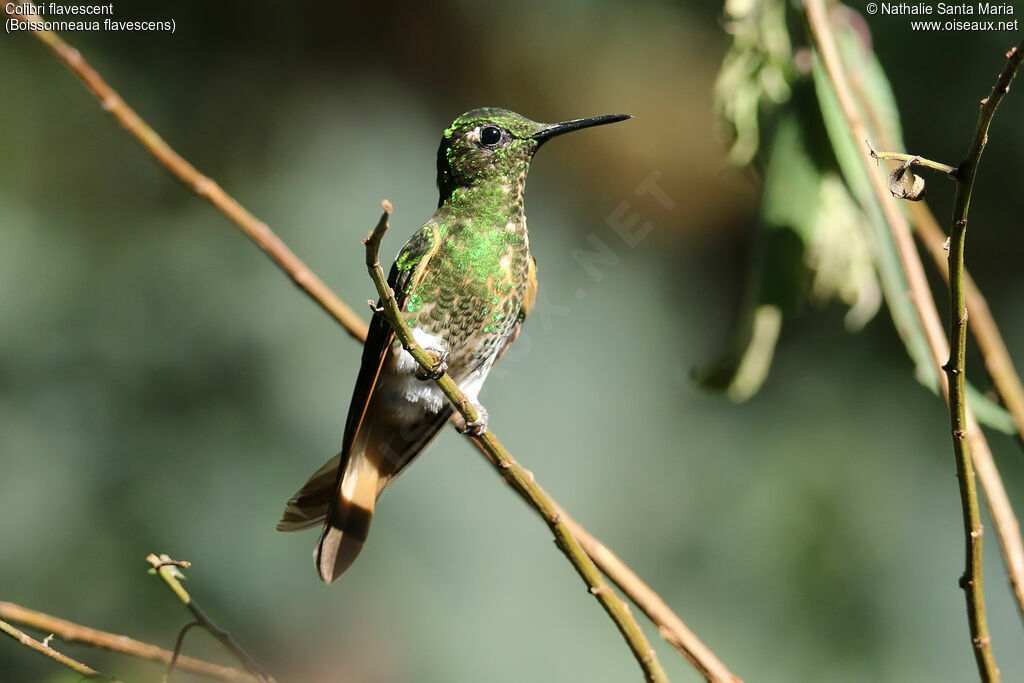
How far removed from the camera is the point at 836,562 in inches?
105

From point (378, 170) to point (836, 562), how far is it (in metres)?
1.72

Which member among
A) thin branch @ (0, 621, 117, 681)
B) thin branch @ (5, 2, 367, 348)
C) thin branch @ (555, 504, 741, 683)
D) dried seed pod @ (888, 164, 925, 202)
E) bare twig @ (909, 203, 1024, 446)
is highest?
thin branch @ (5, 2, 367, 348)

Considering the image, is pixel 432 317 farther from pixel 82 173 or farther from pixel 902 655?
pixel 82 173

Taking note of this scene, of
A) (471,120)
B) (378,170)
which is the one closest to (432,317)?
(471,120)

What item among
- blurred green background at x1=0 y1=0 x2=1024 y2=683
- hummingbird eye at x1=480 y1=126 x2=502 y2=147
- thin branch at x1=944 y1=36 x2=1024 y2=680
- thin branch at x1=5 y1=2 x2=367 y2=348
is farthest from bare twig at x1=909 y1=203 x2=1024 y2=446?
blurred green background at x1=0 y1=0 x2=1024 y2=683

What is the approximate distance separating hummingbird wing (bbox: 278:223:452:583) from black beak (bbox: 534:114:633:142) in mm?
227

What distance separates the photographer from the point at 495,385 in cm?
218

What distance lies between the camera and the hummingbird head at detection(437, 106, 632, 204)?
132 centimetres

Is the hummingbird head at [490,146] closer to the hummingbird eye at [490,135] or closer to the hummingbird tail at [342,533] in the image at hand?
the hummingbird eye at [490,135]

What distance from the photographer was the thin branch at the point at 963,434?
0.80 metres

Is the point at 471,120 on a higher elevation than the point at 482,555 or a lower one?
higher

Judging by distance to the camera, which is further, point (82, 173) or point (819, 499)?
point (82, 173)

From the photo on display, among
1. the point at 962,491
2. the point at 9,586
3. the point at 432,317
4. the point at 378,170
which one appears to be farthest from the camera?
the point at 378,170

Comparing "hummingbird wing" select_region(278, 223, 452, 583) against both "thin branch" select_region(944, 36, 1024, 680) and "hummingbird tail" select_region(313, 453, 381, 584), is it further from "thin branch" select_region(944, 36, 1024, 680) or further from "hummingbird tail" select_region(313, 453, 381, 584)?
"thin branch" select_region(944, 36, 1024, 680)
